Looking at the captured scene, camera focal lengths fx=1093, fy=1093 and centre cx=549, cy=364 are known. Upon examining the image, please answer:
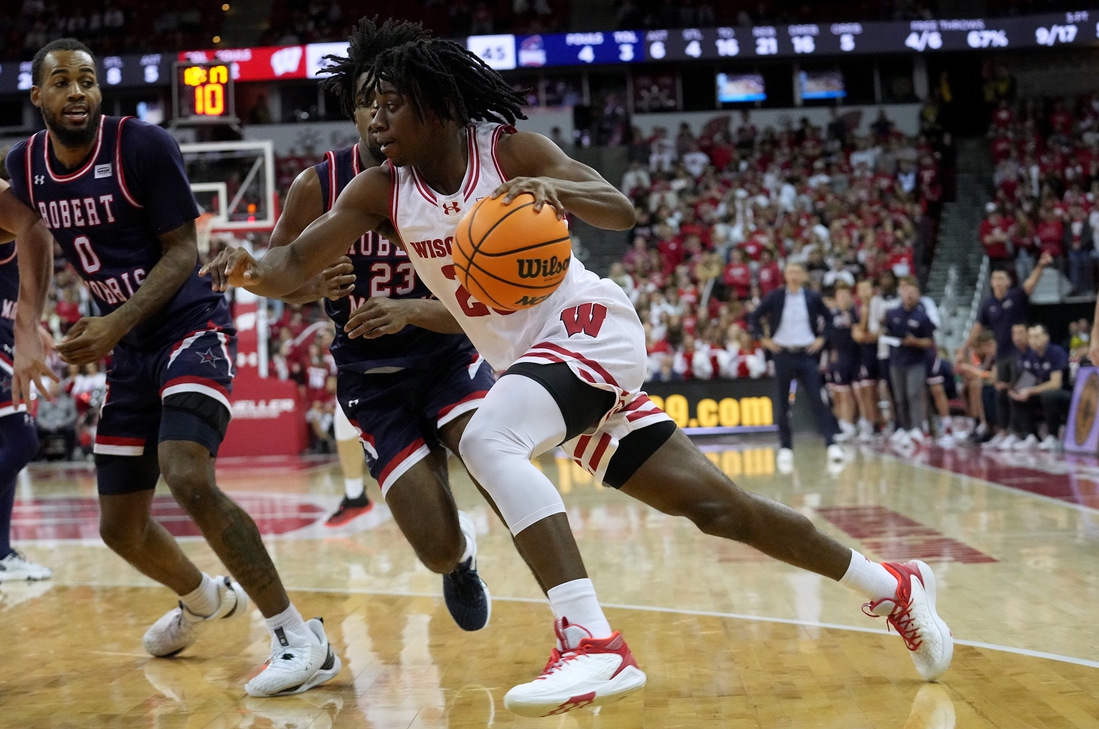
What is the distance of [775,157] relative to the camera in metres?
23.1

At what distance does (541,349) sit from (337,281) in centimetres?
92

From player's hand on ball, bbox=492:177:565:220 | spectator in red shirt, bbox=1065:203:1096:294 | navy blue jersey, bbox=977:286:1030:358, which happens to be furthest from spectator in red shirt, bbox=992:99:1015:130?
player's hand on ball, bbox=492:177:565:220

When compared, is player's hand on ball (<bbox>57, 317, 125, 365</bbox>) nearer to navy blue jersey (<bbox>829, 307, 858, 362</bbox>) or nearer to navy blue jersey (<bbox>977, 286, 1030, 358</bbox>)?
navy blue jersey (<bbox>977, 286, 1030, 358</bbox>)

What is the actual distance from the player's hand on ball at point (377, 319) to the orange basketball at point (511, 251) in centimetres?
58

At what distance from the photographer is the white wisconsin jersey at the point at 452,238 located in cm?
337

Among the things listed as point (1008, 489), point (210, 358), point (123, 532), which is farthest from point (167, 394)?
point (1008, 489)

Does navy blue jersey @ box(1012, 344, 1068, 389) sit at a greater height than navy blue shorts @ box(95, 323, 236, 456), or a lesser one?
lesser

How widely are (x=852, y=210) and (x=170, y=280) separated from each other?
712 inches

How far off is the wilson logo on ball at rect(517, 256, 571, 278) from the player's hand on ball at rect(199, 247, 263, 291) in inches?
33.1

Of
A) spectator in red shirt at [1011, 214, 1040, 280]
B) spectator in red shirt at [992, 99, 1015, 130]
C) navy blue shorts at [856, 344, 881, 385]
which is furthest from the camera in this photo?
spectator in red shirt at [992, 99, 1015, 130]

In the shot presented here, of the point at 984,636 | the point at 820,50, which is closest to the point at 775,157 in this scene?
the point at 820,50

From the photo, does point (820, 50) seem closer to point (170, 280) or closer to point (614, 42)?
point (614, 42)

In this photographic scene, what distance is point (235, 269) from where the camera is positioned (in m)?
3.22

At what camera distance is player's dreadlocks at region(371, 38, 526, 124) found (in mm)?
3316
